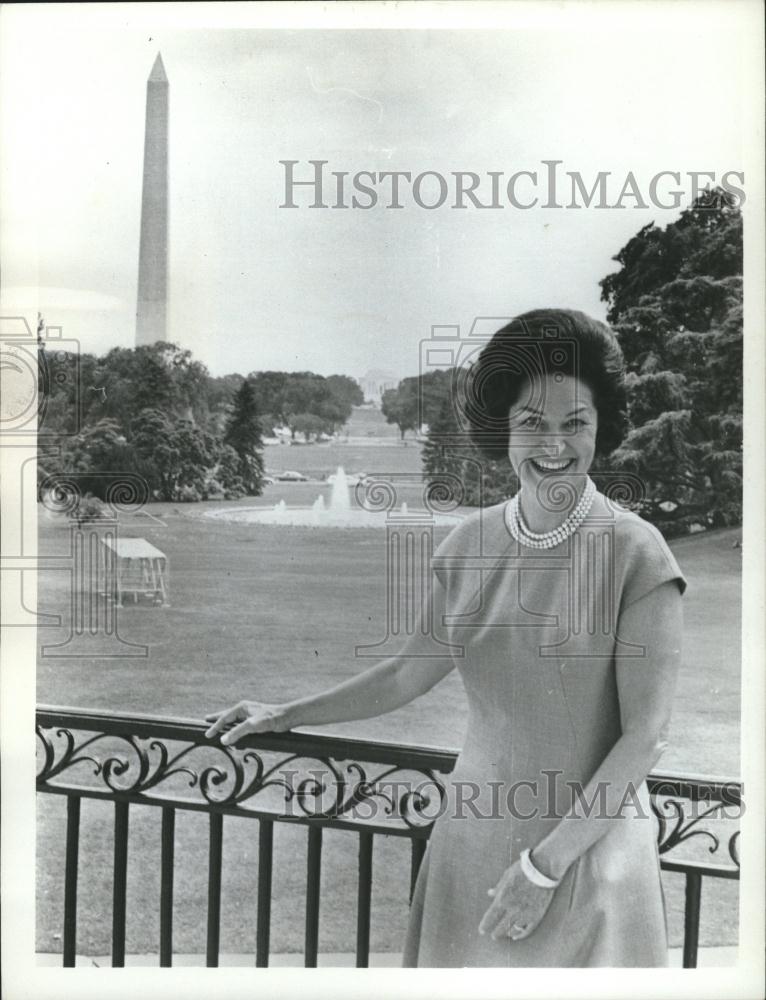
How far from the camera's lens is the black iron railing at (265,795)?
2.40 m

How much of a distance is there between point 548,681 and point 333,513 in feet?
2.26

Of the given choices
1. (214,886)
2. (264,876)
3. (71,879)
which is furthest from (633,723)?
(71,879)

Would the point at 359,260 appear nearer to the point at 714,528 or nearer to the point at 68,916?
the point at 714,528

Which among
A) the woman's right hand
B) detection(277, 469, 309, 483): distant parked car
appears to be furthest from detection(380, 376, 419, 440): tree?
the woman's right hand

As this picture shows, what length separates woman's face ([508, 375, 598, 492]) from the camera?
232 centimetres

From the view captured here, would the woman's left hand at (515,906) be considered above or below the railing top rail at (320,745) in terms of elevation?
below

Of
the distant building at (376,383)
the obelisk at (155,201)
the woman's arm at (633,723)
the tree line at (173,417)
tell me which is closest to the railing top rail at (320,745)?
the woman's arm at (633,723)

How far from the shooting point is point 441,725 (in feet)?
7.85

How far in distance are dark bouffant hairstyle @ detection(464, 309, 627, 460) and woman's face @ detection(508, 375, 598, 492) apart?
0.02 metres

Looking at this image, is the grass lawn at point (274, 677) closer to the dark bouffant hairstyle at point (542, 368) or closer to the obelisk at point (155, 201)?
the dark bouffant hairstyle at point (542, 368)

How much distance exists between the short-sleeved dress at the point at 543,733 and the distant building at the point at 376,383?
395 mm

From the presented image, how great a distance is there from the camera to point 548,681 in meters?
2.30

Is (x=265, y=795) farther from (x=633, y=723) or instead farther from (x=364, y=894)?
(x=633, y=723)

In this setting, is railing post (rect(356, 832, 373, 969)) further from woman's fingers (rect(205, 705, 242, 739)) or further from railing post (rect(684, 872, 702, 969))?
railing post (rect(684, 872, 702, 969))
